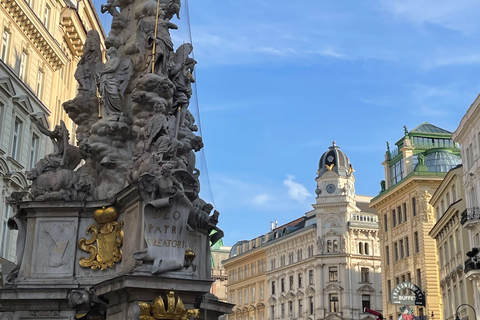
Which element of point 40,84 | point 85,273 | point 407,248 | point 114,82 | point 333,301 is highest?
point 40,84

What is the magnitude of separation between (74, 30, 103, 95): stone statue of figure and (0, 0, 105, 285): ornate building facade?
42.3 ft

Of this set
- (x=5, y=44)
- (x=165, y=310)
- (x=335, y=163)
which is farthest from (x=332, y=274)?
(x=165, y=310)

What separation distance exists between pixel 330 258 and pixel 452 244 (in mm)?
36761

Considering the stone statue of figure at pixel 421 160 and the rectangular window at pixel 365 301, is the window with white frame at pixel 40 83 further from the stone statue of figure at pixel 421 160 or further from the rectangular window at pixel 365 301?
the rectangular window at pixel 365 301

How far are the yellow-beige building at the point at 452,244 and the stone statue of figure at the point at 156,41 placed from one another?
35.1m

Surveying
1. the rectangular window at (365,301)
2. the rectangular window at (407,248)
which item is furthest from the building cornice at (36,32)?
the rectangular window at (365,301)

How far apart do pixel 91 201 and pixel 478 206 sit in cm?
3573

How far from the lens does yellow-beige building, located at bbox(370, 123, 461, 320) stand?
58125 mm

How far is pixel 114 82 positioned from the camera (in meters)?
13.8

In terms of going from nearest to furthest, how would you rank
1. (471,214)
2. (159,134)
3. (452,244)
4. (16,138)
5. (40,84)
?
(159,134)
(16,138)
(40,84)
(471,214)
(452,244)

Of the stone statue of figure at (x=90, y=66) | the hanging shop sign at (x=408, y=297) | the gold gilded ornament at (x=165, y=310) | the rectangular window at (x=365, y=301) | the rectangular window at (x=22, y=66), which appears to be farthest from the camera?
the rectangular window at (x=365, y=301)

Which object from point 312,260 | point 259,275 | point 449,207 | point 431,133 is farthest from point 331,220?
point 449,207

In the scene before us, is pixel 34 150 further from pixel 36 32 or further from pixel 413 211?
pixel 413 211

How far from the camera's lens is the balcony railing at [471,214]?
142 feet
